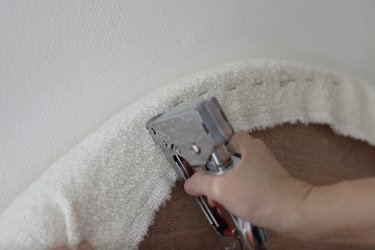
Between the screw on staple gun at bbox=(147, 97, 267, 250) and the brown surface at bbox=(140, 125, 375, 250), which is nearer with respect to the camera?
the screw on staple gun at bbox=(147, 97, 267, 250)

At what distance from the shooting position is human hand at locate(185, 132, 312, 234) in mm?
444

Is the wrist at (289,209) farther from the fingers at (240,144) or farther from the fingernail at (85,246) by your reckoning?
the fingernail at (85,246)

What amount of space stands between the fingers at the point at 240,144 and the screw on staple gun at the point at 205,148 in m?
0.01

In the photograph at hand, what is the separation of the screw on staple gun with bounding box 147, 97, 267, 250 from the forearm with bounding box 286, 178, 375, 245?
0.05 meters

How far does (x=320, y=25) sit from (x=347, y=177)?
0.26m

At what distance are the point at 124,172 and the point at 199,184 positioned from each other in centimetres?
9

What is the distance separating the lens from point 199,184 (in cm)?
47

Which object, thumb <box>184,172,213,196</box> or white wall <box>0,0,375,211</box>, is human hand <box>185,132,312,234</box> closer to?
thumb <box>184,172,213,196</box>

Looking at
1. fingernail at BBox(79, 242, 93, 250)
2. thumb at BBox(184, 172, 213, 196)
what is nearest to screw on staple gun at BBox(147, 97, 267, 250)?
thumb at BBox(184, 172, 213, 196)

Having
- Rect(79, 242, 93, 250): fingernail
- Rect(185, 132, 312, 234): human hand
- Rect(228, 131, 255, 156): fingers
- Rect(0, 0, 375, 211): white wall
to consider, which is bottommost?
Rect(185, 132, 312, 234): human hand

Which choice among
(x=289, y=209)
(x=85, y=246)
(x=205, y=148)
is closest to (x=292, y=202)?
(x=289, y=209)

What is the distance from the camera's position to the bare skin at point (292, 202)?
444 mm

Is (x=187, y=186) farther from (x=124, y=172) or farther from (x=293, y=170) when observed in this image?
(x=293, y=170)

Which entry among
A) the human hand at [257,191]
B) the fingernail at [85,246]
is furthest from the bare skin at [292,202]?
the fingernail at [85,246]
